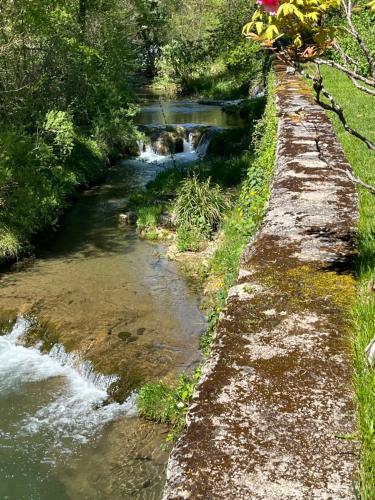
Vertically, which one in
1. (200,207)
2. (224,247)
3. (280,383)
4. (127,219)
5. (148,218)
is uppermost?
(280,383)

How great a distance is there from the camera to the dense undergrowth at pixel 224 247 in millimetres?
5434

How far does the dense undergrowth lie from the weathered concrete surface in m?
0.32

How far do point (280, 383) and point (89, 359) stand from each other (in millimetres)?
4742

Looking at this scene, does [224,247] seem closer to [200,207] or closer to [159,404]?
[200,207]

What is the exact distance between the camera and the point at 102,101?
19203 millimetres

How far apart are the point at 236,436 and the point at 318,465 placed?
1.34 ft

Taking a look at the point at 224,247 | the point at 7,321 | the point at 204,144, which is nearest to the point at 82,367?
the point at 7,321

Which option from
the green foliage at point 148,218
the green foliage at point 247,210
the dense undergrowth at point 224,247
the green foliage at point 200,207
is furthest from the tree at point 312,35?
the green foliage at point 148,218

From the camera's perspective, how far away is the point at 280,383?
2.85 m

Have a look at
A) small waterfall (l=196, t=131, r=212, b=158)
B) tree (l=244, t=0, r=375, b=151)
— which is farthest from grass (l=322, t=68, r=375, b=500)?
small waterfall (l=196, t=131, r=212, b=158)

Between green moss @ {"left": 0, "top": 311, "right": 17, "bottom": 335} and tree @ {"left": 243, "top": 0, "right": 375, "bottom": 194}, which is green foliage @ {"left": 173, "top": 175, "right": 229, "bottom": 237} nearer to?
green moss @ {"left": 0, "top": 311, "right": 17, "bottom": 335}

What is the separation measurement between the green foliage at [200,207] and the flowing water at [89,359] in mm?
913

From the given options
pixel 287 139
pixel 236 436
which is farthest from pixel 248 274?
pixel 287 139

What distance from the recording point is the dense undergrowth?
5434 millimetres
